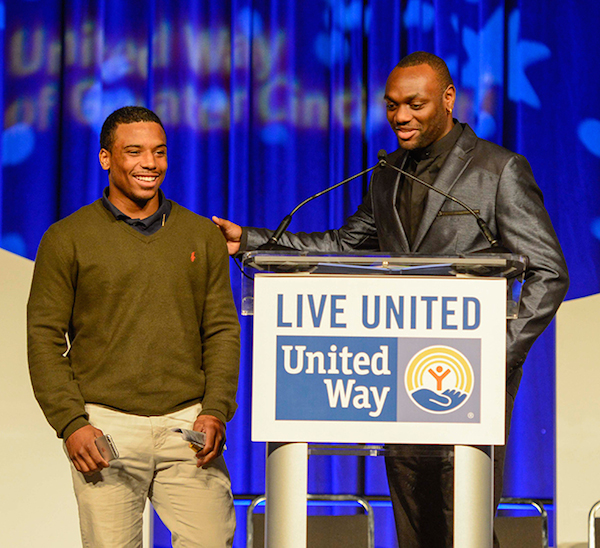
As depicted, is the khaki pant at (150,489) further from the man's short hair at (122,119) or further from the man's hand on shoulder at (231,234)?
the man's short hair at (122,119)

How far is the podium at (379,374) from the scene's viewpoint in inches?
60.0

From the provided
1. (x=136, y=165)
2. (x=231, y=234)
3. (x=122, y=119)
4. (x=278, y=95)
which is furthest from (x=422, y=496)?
(x=278, y=95)

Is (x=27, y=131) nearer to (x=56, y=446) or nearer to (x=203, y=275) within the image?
(x=56, y=446)

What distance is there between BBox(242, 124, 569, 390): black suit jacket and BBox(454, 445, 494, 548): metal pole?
439mm

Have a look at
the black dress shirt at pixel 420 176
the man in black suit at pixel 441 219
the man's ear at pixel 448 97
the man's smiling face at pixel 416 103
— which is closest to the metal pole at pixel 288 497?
the man in black suit at pixel 441 219

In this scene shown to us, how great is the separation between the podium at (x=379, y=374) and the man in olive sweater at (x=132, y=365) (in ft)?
1.26

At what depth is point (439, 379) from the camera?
153cm

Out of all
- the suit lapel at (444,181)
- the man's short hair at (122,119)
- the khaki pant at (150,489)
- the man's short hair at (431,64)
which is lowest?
the khaki pant at (150,489)

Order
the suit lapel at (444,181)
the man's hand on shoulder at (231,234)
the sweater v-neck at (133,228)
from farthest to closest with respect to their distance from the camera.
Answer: the man's hand on shoulder at (231,234) → the suit lapel at (444,181) → the sweater v-neck at (133,228)

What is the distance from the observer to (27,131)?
3.79 m

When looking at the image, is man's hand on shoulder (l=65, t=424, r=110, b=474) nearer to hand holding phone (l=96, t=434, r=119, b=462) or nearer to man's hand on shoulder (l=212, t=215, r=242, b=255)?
hand holding phone (l=96, t=434, r=119, b=462)

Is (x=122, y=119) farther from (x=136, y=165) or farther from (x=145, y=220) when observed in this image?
(x=145, y=220)

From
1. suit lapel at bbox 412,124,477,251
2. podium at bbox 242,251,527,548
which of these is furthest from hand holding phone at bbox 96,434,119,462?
suit lapel at bbox 412,124,477,251

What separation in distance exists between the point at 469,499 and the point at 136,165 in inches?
44.0
